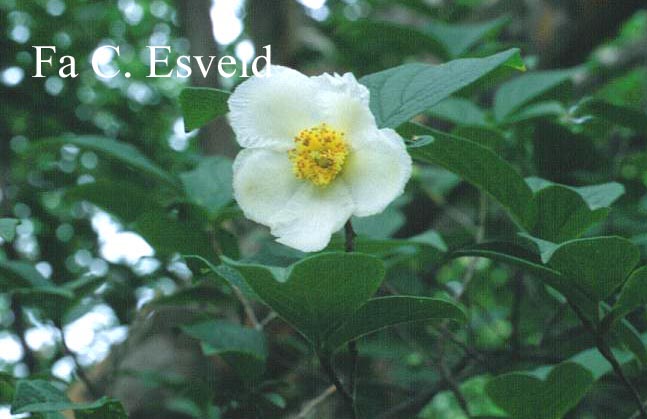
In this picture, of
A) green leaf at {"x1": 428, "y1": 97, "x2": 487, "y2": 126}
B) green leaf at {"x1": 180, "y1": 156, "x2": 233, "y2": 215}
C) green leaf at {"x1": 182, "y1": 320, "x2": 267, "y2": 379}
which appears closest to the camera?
green leaf at {"x1": 182, "y1": 320, "x2": 267, "y2": 379}

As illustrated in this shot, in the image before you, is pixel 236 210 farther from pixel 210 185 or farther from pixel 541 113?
pixel 541 113

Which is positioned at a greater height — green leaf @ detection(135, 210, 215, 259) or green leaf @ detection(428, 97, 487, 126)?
green leaf @ detection(428, 97, 487, 126)

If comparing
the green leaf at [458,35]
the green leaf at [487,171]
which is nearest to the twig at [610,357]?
the green leaf at [487,171]

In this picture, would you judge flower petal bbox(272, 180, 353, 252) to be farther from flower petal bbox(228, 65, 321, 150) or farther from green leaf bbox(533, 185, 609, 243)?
green leaf bbox(533, 185, 609, 243)

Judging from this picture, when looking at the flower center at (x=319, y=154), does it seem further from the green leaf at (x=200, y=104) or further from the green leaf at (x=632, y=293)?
the green leaf at (x=632, y=293)

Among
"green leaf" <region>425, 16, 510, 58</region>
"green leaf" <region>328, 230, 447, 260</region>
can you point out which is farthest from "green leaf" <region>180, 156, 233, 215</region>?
"green leaf" <region>425, 16, 510, 58</region>

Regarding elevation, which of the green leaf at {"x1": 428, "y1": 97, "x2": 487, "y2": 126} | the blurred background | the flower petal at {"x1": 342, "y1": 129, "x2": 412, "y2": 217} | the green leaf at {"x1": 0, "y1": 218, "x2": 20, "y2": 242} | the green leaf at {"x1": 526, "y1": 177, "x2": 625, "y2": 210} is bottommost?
the blurred background
